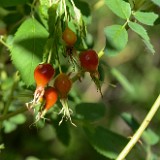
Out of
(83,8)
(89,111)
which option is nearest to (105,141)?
(89,111)

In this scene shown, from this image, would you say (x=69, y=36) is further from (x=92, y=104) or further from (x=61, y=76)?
(x=92, y=104)

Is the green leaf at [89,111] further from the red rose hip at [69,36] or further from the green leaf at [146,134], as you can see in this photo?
the red rose hip at [69,36]

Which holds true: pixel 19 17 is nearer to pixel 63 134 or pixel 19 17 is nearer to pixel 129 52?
pixel 63 134

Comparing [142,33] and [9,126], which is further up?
[142,33]

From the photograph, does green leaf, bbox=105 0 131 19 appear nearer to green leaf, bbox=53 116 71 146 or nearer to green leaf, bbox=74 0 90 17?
green leaf, bbox=74 0 90 17

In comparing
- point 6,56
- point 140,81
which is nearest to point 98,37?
point 140,81

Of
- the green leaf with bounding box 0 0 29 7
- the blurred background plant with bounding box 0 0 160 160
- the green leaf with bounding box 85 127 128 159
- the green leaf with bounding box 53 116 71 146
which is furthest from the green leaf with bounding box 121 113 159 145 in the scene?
the green leaf with bounding box 0 0 29 7

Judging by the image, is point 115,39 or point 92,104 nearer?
point 115,39
